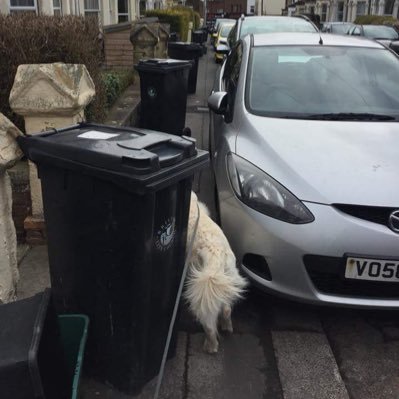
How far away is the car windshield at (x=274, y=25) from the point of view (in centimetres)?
991

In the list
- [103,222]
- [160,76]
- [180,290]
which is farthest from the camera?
[160,76]

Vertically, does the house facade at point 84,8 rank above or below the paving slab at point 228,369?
above

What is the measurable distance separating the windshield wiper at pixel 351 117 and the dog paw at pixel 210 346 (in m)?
1.86

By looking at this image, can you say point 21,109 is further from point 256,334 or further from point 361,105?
point 361,105

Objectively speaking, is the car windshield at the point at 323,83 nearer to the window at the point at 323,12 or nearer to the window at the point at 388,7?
the window at the point at 388,7

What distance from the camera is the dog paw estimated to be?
110 inches

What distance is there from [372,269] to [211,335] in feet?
3.13

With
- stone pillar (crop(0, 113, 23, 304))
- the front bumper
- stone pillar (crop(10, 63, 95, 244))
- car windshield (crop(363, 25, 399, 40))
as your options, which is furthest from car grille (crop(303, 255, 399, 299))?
car windshield (crop(363, 25, 399, 40))

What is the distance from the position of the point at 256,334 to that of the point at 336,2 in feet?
194

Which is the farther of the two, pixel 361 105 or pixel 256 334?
pixel 361 105

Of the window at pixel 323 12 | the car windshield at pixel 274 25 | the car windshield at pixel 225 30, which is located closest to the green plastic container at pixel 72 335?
the car windshield at pixel 274 25

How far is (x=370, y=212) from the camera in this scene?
111 inches

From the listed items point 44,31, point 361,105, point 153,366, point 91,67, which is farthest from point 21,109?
point 361,105

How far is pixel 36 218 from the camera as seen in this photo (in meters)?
3.82
